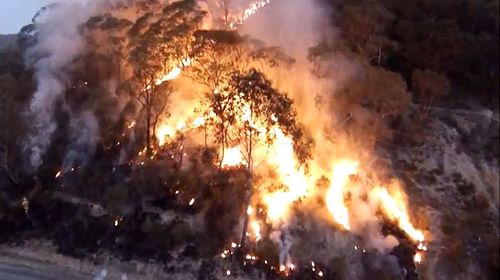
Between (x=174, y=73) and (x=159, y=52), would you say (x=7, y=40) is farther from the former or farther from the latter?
(x=159, y=52)

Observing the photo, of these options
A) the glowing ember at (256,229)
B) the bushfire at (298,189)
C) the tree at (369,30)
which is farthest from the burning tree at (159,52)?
the tree at (369,30)

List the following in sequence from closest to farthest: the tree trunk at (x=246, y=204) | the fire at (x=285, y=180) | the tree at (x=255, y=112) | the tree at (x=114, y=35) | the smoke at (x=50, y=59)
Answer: the tree at (x=255, y=112) → the tree trunk at (x=246, y=204) → the fire at (x=285, y=180) → the smoke at (x=50, y=59) → the tree at (x=114, y=35)

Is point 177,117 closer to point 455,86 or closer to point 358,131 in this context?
point 358,131

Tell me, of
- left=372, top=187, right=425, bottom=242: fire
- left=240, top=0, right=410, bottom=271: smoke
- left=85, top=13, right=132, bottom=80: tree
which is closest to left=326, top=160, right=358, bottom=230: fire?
left=240, top=0, right=410, bottom=271: smoke

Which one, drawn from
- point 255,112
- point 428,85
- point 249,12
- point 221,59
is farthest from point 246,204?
point 249,12

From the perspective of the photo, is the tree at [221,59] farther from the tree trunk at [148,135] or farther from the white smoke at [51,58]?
the white smoke at [51,58]

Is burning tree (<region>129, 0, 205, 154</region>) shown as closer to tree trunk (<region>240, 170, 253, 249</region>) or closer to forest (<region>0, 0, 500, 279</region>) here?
forest (<region>0, 0, 500, 279</region>)
